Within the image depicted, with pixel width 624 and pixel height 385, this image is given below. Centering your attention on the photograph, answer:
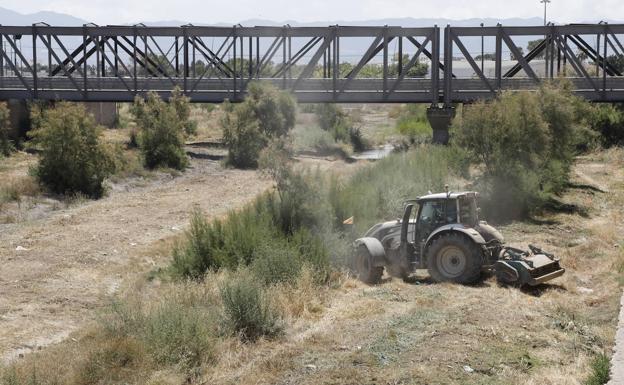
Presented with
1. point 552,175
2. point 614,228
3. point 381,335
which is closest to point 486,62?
point 552,175

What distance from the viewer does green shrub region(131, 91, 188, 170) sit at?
4531 centimetres

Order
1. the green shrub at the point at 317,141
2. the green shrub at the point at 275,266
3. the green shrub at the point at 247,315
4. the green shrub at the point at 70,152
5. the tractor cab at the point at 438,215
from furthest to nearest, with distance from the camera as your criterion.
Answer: the green shrub at the point at 317,141 < the green shrub at the point at 70,152 < the tractor cab at the point at 438,215 < the green shrub at the point at 275,266 < the green shrub at the point at 247,315

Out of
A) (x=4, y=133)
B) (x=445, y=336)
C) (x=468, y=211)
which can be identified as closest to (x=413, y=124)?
(x=4, y=133)

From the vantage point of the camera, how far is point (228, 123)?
48344 mm

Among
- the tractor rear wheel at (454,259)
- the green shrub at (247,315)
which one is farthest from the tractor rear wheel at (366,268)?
the green shrub at (247,315)

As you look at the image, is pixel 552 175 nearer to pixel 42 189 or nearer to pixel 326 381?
pixel 42 189

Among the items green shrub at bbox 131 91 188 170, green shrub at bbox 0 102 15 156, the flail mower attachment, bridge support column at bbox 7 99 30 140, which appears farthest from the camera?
bridge support column at bbox 7 99 30 140

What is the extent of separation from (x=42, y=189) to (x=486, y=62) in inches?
2703

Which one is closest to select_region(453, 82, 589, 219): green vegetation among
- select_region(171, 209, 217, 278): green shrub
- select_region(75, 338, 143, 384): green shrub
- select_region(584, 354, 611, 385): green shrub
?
select_region(171, 209, 217, 278): green shrub

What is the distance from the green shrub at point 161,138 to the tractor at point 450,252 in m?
25.6

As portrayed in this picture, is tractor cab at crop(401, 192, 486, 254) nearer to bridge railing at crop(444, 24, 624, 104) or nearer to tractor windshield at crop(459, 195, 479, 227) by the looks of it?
tractor windshield at crop(459, 195, 479, 227)

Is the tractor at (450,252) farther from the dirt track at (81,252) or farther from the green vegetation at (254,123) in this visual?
the green vegetation at (254,123)

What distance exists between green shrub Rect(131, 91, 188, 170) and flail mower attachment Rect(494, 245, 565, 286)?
2759 cm

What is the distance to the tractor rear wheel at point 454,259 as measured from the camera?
19.6 meters
